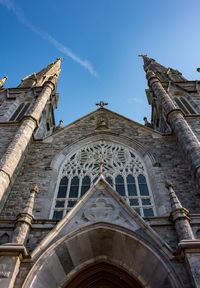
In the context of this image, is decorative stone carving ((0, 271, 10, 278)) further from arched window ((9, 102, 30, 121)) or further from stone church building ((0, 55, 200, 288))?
arched window ((9, 102, 30, 121))

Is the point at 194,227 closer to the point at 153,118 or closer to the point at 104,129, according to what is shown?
the point at 104,129

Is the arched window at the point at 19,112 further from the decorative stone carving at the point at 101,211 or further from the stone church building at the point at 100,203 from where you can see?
the decorative stone carving at the point at 101,211

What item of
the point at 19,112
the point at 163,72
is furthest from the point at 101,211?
the point at 163,72

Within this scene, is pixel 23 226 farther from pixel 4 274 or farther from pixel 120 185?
pixel 120 185

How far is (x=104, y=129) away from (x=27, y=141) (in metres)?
4.28

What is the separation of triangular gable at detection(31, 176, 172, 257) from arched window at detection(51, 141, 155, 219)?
1.52 meters

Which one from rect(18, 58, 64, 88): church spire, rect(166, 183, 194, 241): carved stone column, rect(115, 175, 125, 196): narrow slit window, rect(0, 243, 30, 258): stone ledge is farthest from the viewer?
rect(18, 58, 64, 88): church spire

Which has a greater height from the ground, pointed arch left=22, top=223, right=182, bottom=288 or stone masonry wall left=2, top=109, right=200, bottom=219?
stone masonry wall left=2, top=109, right=200, bottom=219

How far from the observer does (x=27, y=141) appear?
A: 11.8 m

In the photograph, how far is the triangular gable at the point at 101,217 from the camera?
270 inches

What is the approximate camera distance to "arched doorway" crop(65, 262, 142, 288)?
283 inches

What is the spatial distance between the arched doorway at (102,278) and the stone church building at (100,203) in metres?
0.03

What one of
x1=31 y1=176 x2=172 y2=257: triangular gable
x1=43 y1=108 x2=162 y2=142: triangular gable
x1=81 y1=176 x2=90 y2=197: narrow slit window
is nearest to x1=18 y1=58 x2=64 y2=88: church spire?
x1=43 y1=108 x2=162 y2=142: triangular gable

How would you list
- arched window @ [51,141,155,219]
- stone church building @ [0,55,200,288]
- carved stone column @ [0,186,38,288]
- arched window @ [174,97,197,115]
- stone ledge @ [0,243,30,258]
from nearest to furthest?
carved stone column @ [0,186,38,288], stone ledge @ [0,243,30,258], stone church building @ [0,55,200,288], arched window @ [51,141,155,219], arched window @ [174,97,197,115]
